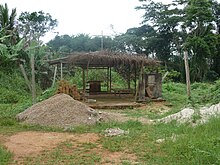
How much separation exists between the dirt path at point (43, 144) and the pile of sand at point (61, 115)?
0.91 metres

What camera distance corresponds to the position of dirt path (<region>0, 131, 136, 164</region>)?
547 centimetres

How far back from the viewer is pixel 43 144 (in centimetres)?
652

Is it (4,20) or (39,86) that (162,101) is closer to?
(39,86)

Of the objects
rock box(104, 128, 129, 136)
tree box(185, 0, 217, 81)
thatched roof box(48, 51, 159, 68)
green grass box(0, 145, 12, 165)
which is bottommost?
green grass box(0, 145, 12, 165)

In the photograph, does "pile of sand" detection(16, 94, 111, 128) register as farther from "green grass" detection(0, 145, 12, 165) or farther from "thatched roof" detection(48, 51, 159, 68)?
"thatched roof" detection(48, 51, 159, 68)

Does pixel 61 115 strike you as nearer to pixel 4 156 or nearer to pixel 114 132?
pixel 114 132

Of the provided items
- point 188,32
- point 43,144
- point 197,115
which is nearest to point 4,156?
point 43,144

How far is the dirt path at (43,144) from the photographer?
18.0ft

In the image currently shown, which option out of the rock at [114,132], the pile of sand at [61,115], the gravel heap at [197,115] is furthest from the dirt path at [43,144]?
the gravel heap at [197,115]

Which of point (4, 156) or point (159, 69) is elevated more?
point (159, 69)

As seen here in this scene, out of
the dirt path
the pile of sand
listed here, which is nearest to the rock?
the dirt path

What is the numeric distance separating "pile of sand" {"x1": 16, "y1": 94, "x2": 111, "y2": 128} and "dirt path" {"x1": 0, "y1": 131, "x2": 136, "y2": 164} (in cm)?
91

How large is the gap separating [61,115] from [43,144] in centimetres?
242

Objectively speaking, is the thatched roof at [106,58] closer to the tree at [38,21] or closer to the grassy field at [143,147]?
the grassy field at [143,147]
